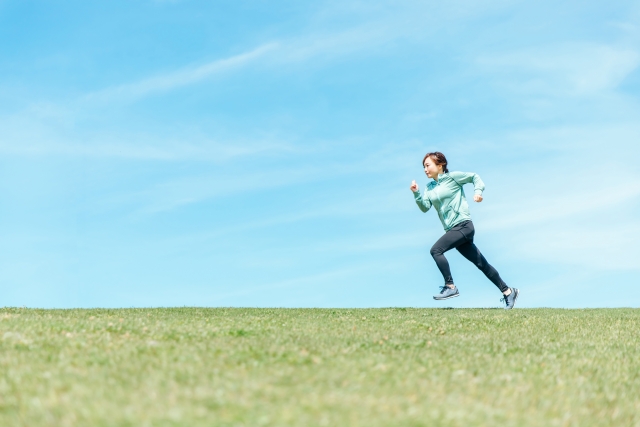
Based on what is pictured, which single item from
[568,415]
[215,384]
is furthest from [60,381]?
[568,415]

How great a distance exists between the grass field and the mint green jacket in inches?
298

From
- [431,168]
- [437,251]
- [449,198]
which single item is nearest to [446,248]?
[437,251]

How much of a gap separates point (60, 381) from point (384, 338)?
5.80 m

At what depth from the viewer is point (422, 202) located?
20.6m

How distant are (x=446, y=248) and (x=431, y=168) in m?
2.49

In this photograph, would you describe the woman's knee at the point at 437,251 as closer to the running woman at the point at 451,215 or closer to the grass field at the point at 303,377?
the running woman at the point at 451,215

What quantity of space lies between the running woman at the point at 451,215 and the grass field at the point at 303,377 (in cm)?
704

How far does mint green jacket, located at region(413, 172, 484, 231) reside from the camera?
20281 mm

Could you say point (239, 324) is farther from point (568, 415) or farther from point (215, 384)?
point (568, 415)

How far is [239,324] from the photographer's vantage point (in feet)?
43.7

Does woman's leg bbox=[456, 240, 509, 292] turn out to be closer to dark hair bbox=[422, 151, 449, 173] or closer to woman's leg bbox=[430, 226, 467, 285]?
woman's leg bbox=[430, 226, 467, 285]

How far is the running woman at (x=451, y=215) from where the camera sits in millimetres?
20016

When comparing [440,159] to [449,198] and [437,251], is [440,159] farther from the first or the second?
[437,251]

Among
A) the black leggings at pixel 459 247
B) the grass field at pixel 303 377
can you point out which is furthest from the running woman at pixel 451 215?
the grass field at pixel 303 377
